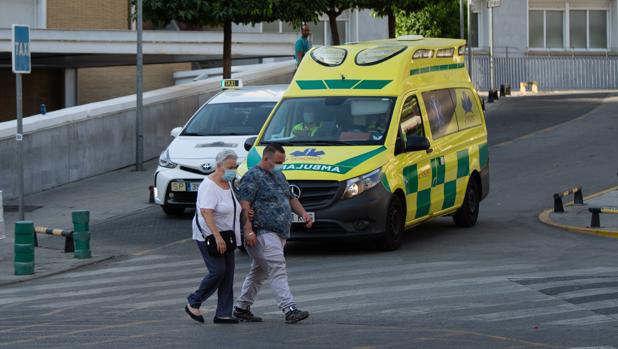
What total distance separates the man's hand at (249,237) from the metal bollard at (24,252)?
4.52 metres

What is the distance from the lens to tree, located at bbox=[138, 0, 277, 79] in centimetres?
2939

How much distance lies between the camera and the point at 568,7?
60.1 metres

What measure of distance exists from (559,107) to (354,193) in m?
26.3

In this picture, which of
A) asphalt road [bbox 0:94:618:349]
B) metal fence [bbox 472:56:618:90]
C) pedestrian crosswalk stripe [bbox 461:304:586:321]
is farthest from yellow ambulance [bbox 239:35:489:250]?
metal fence [bbox 472:56:618:90]

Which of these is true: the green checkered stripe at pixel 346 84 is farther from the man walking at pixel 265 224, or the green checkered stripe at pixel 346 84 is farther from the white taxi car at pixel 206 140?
the man walking at pixel 265 224

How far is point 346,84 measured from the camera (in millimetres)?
17297

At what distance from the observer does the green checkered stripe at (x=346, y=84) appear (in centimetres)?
1719

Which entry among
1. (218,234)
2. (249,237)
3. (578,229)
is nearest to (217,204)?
(218,234)

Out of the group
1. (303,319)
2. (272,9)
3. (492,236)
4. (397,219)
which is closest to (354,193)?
(397,219)

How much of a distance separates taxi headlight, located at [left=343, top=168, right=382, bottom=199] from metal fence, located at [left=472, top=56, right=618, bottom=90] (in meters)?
42.2

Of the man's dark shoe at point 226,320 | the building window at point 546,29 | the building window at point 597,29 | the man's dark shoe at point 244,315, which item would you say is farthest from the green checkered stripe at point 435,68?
the building window at point 597,29

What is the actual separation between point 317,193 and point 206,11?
14573 mm

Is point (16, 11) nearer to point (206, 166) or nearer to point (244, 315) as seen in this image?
point (206, 166)

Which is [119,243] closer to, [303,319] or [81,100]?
[303,319]
